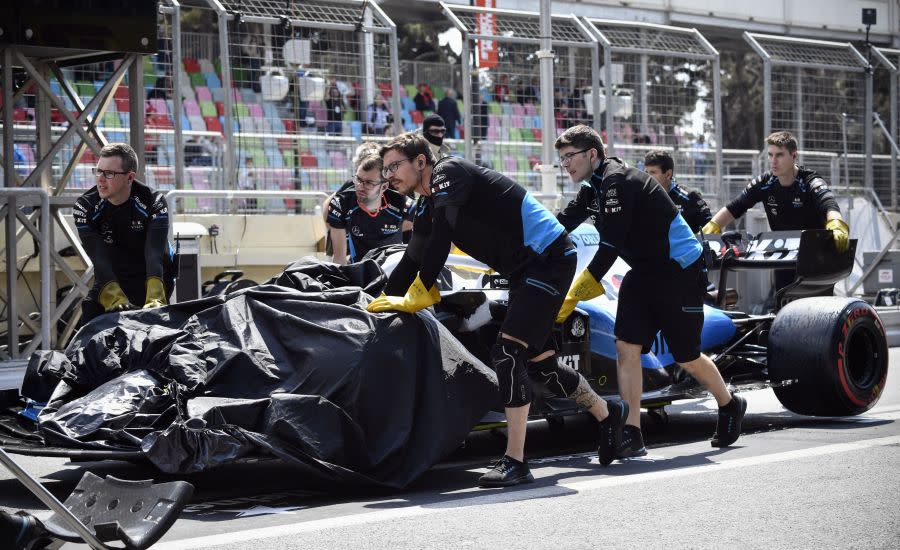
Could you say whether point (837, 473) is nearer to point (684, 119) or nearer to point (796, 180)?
point (796, 180)

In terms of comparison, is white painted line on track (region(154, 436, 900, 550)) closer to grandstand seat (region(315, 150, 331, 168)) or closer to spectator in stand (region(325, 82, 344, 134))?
grandstand seat (region(315, 150, 331, 168))

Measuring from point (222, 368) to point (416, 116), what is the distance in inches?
511

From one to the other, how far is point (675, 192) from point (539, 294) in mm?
Answer: 3745

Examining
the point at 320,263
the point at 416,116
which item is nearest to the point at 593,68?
the point at 416,116

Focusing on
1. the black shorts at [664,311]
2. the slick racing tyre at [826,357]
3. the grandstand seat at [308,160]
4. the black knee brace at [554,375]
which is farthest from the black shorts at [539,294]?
the grandstand seat at [308,160]

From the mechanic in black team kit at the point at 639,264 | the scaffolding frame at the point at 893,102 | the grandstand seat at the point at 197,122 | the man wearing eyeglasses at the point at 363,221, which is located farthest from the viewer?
the scaffolding frame at the point at 893,102

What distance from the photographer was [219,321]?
6.28 meters

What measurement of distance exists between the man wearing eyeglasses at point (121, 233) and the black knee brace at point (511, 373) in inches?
94.2

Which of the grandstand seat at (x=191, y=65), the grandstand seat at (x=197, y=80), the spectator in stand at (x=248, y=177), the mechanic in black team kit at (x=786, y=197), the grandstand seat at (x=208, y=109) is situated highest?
the grandstand seat at (x=191, y=65)

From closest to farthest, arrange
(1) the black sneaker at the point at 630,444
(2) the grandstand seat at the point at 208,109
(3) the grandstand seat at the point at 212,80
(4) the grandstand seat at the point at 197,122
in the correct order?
(1) the black sneaker at the point at 630,444
(3) the grandstand seat at the point at 212,80
(2) the grandstand seat at the point at 208,109
(4) the grandstand seat at the point at 197,122

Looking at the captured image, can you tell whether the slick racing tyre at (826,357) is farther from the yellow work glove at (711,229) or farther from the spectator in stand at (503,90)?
the spectator in stand at (503,90)

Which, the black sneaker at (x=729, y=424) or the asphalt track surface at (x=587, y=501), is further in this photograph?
the black sneaker at (x=729, y=424)

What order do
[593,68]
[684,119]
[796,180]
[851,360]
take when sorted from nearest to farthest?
[851,360] → [796,180] → [593,68] → [684,119]

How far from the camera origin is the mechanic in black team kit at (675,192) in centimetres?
933
